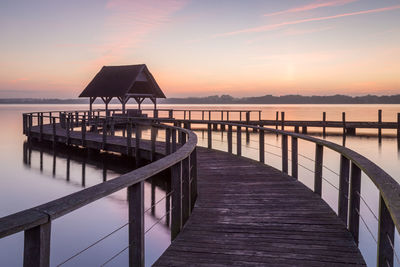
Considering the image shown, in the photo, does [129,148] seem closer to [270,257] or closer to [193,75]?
[270,257]

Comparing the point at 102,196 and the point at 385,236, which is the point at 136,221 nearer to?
the point at 102,196

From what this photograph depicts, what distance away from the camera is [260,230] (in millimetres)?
3695

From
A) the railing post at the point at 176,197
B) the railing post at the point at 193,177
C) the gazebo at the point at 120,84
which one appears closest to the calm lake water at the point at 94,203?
the railing post at the point at 176,197

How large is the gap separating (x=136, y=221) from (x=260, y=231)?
1769 mm

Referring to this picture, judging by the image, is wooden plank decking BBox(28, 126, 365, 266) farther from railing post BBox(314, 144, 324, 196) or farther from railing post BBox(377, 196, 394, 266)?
railing post BBox(377, 196, 394, 266)

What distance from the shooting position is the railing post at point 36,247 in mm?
1354

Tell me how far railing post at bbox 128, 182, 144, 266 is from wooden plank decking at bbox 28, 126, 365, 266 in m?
0.57

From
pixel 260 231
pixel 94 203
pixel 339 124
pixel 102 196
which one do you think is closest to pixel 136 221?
pixel 102 196

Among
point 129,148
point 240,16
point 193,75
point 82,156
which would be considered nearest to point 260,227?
point 129,148

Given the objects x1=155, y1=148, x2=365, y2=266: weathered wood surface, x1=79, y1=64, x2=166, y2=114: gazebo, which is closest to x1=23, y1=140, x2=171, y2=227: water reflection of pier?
x1=155, y1=148, x2=365, y2=266: weathered wood surface

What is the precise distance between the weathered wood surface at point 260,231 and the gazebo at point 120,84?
21121 mm

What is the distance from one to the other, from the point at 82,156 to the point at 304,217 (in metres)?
13.9

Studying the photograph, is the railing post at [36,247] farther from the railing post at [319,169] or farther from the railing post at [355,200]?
the railing post at [319,169]

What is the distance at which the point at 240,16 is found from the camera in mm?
24125
